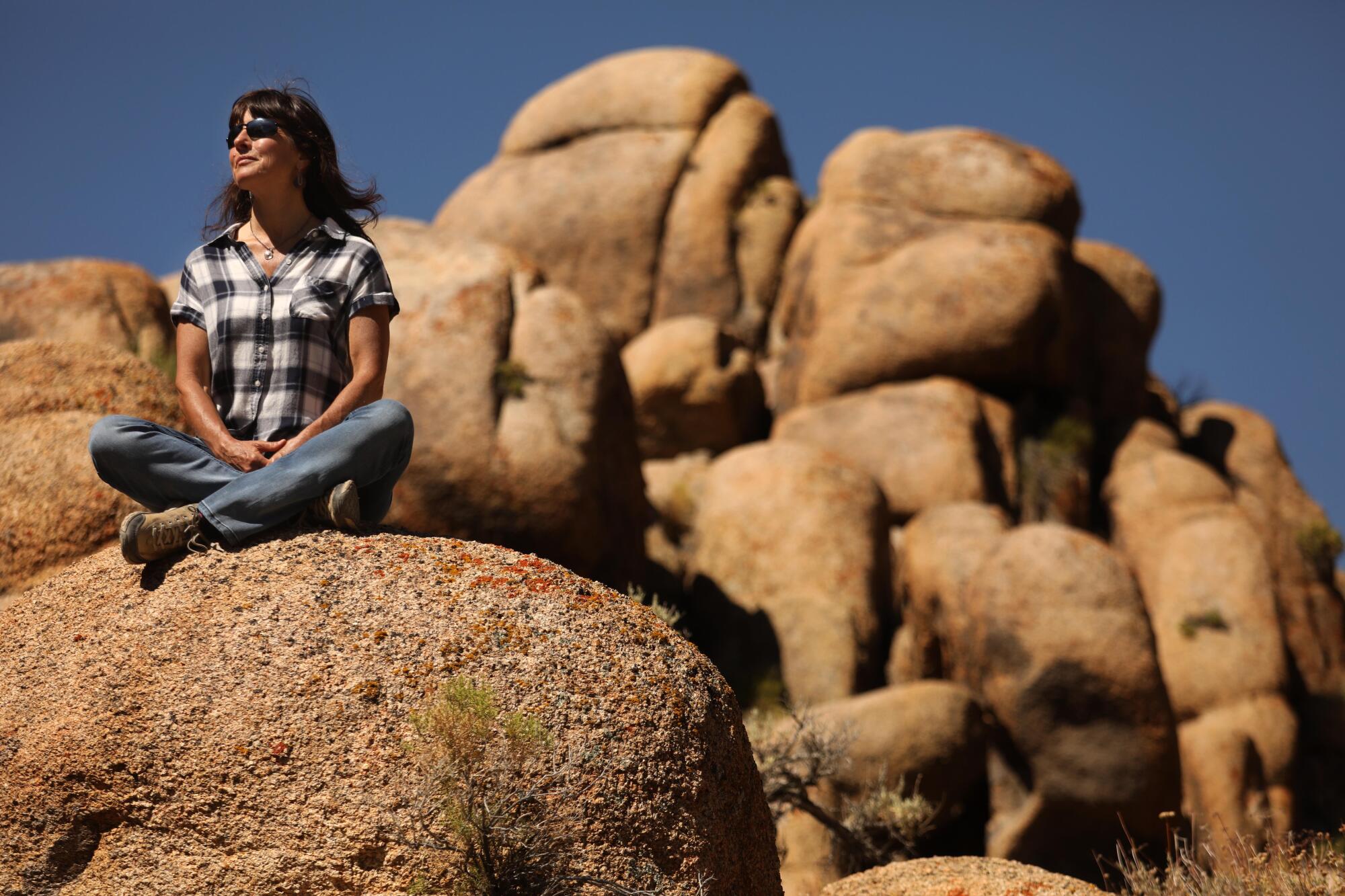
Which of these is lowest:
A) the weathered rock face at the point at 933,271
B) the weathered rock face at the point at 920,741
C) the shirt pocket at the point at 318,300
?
the weathered rock face at the point at 920,741

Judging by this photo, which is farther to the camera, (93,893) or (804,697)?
(804,697)

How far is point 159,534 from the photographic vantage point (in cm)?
453

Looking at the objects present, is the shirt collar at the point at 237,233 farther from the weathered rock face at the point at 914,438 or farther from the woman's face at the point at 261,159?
the weathered rock face at the point at 914,438

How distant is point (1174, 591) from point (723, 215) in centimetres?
854

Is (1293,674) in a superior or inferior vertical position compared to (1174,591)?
inferior

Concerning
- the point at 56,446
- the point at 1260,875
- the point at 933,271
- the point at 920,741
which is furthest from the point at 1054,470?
the point at 56,446

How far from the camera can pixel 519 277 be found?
1354 cm

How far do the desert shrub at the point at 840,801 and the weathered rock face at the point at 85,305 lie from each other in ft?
19.7

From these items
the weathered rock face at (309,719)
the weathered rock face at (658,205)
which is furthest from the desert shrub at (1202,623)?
the weathered rock face at (309,719)

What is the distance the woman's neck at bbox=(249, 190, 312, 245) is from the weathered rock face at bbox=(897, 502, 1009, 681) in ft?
34.1

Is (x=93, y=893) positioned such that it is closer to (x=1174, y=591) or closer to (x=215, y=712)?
(x=215, y=712)

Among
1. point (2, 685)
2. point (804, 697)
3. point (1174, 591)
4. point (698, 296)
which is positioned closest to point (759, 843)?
point (2, 685)

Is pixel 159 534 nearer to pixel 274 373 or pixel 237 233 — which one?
pixel 274 373

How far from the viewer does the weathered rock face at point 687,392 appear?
17891 mm
